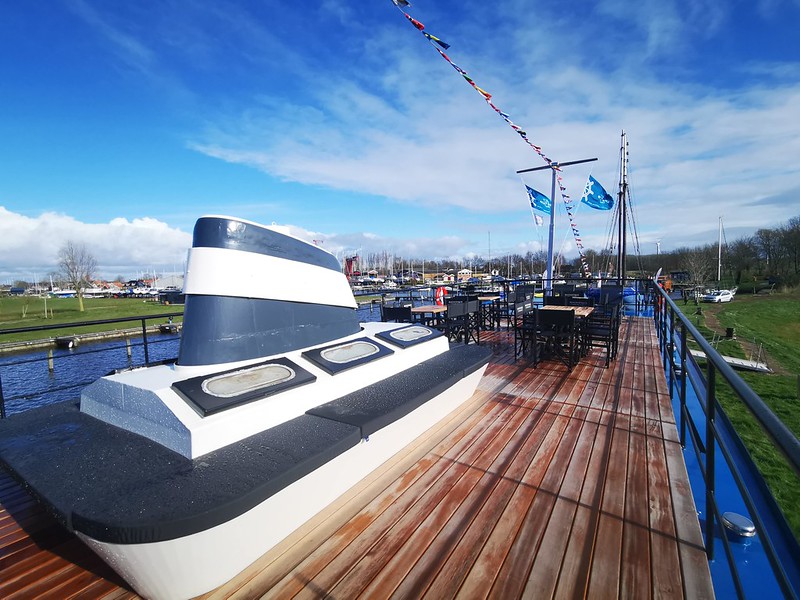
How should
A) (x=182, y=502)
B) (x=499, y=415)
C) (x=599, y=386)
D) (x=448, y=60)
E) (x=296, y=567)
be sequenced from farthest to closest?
1. (x=448, y=60)
2. (x=599, y=386)
3. (x=499, y=415)
4. (x=296, y=567)
5. (x=182, y=502)

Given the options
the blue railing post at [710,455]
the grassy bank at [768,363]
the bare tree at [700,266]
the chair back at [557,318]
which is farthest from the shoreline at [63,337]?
the bare tree at [700,266]

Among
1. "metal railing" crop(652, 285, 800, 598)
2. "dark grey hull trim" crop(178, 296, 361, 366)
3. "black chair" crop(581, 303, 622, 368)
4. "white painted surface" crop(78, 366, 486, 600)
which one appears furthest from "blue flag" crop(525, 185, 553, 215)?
"white painted surface" crop(78, 366, 486, 600)

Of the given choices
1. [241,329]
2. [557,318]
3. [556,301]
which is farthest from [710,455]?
[556,301]

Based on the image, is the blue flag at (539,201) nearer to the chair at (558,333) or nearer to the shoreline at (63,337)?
the chair at (558,333)

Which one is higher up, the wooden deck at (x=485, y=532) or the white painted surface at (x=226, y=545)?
the white painted surface at (x=226, y=545)

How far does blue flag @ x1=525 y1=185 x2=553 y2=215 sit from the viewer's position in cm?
1190

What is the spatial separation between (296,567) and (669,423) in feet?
12.2

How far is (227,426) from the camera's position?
7.14 ft

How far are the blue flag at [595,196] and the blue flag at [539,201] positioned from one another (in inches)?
41.7

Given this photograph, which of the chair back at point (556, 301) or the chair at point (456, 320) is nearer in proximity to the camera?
the chair at point (456, 320)

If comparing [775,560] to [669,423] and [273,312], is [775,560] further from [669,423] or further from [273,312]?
[669,423]

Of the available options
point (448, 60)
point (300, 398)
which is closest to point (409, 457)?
point (300, 398)

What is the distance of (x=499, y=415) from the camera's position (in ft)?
13.4

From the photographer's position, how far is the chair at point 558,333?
5777mm
